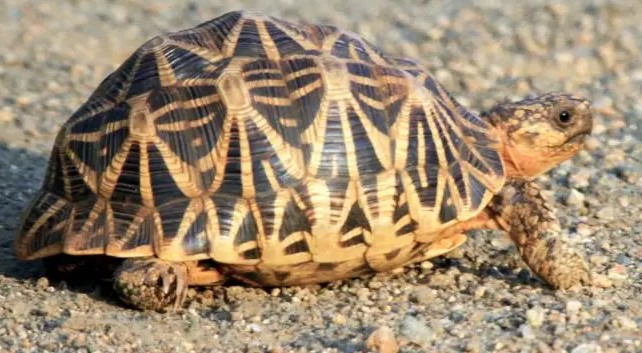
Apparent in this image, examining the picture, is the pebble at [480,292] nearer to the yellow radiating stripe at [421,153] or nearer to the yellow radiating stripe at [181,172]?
the yellow radiating stripe at [421,153]

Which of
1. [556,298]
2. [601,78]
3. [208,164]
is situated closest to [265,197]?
[208,164]

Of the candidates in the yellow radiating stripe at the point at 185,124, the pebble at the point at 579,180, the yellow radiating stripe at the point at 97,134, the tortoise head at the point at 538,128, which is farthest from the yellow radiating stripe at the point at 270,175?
the pebble at the point at 579,180

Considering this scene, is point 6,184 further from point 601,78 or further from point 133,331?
point 601,78

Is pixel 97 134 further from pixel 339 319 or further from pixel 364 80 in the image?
pixel 339 319

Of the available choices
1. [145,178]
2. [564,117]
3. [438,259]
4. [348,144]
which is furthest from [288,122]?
[564,117]

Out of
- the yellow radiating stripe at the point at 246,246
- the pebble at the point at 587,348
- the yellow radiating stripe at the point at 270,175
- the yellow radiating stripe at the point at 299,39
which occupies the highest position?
the yellow radiating stripe at the point at 299,39
